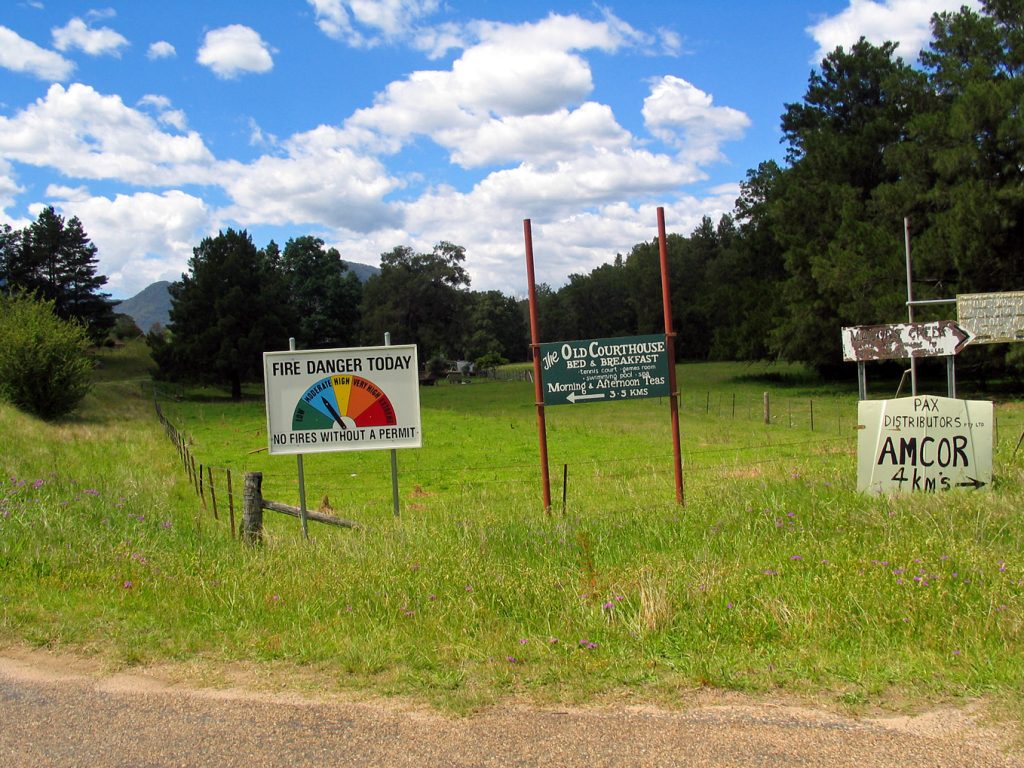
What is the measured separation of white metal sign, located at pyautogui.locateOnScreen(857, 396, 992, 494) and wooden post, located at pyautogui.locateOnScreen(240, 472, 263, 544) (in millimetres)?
5921

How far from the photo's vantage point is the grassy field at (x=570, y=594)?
15.6 feet

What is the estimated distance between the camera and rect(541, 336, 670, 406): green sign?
9523mm

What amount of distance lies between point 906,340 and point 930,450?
2666 mm

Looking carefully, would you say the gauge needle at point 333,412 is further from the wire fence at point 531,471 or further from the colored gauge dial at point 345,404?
the wire fence at point 531,471

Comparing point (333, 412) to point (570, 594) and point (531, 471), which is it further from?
point (531, 471)

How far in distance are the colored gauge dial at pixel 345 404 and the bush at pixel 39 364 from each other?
30.5m

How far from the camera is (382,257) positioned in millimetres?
92562

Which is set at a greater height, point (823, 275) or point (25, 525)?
point (823, 275)

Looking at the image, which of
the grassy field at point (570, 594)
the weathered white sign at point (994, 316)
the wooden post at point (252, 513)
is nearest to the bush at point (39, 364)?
the grassy field at point (570, 594)

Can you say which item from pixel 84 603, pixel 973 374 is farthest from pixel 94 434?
pixel 973 374

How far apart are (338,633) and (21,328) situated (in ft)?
117

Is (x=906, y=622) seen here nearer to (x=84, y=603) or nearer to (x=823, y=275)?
(x=84, y=603)

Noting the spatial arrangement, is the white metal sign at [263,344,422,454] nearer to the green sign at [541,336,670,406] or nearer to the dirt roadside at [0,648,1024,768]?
the green sign at [541,336,670,406]

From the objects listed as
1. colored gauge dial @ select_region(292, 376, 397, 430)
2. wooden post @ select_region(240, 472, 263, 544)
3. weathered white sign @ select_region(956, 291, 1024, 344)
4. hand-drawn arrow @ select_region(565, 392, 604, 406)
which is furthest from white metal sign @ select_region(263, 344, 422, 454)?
weathered white sign @ select_region(956, 291, 1024, 344)
